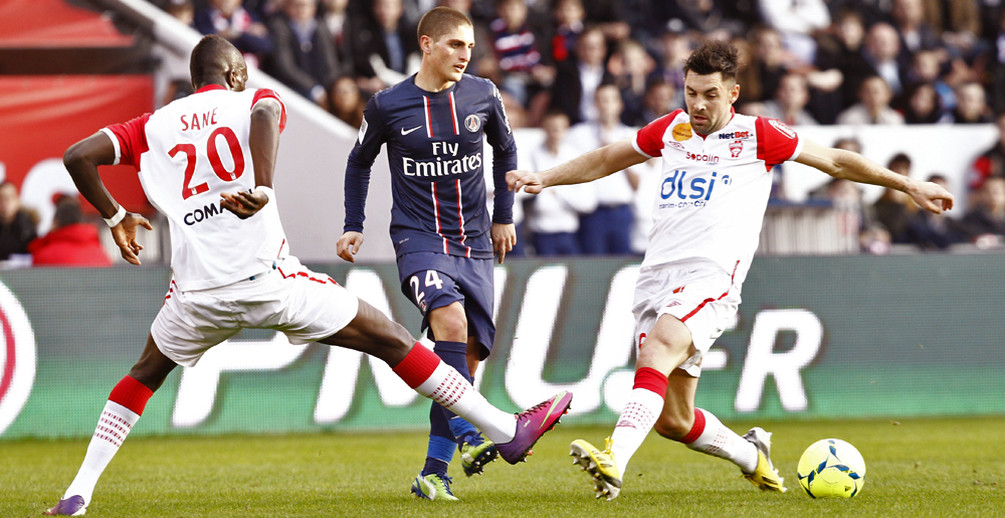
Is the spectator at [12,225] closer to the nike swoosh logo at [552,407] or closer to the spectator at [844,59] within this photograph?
the nike swoosh logo at [552,407]

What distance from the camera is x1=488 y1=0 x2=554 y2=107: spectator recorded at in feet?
44.5

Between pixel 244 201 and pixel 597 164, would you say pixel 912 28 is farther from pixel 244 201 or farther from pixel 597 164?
pixel 244 201

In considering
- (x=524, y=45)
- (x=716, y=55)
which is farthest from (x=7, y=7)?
(x=716, y=55)

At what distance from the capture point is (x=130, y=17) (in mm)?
12031

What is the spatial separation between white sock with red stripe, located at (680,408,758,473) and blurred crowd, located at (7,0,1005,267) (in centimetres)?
577

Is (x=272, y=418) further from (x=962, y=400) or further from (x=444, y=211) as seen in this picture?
(x=962, y=400)

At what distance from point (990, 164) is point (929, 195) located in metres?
8.56

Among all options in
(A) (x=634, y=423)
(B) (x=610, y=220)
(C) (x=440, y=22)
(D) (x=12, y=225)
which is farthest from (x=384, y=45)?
(A) (x=634, y=423)

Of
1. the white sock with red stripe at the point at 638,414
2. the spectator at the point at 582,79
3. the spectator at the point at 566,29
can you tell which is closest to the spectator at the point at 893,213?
A: the spectator at the point at 582,79

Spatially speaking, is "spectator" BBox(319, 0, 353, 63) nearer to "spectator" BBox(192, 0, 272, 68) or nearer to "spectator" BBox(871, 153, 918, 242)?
"spectator" BBox(192, 0, 272, 68)

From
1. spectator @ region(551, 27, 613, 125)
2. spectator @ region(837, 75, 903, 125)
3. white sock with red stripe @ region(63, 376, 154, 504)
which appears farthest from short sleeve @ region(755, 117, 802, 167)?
spectator @ region(837, 75, 903, 125)

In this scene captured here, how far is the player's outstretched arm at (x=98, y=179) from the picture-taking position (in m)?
5.27

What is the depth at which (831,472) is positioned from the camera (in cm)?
584

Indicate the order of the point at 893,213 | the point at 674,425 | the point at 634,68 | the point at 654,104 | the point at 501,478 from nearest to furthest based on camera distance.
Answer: the point at 674,425 → the point at 501,478 → the point at 893,213 → the point at 654,104 → the point at 634,68
